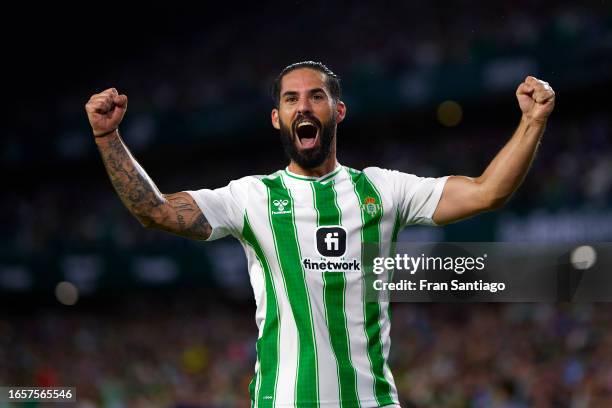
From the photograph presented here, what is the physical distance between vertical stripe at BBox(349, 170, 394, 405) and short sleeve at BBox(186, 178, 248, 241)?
521 mm

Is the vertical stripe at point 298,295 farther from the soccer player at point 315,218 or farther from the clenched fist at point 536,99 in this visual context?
the clenched fist at point 536,99

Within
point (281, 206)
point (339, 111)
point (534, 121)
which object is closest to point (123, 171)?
point (281, 206)

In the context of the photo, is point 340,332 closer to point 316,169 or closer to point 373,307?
point 373,307

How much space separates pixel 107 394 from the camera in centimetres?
1573

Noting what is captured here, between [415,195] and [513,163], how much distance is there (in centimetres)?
49

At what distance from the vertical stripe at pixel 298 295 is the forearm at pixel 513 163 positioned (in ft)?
2.69

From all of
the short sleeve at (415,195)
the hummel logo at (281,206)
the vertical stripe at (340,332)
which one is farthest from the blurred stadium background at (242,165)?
the hummel logo at (281,206)

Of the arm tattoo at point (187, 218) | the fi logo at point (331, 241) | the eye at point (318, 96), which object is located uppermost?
the eye at point (318, 96)

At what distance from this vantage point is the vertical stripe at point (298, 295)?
370cm

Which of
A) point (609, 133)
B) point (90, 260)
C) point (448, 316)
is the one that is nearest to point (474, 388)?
point (448, 316)

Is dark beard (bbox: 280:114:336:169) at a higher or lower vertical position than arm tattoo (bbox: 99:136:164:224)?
higher

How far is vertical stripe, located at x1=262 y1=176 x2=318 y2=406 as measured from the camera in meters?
3.70

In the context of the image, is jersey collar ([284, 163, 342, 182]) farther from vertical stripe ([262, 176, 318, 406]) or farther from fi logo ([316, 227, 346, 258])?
fi logo ([316, 227, 346, 258])

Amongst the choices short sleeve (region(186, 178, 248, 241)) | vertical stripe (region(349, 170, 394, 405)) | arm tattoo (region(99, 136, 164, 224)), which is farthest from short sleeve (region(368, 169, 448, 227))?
arm tattoo (region(99, 136, 164, 224))
